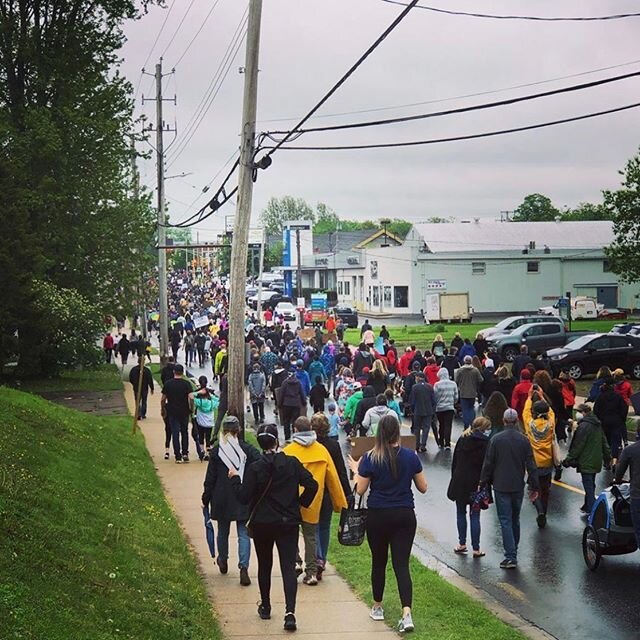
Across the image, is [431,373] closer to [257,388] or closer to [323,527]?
[257,388]

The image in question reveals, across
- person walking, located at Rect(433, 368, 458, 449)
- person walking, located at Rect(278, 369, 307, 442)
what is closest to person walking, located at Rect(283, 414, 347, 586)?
person walking, located at Rect(433, 368, 458, 449)

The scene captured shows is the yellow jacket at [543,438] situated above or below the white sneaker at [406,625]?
above

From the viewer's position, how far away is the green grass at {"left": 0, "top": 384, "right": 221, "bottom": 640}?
742 centimetres

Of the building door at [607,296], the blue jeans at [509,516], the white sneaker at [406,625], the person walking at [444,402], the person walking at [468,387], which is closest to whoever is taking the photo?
the white sneaker at [406,625]

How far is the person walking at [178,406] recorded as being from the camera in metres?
19.3

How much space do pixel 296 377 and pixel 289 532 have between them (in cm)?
1432

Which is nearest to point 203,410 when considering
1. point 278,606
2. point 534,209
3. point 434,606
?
point 278,606

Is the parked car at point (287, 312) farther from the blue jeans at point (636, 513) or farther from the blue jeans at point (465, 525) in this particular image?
the blue jeans at point (636, 513)

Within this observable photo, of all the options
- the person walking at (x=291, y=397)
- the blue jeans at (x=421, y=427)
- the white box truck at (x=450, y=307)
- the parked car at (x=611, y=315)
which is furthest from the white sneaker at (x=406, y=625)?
the parked car at (x=611, y=315)

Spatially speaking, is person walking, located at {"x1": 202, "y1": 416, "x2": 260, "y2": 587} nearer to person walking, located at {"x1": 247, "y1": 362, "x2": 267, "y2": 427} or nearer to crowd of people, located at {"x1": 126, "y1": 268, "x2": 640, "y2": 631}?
crowd of people, located at {"x1": 126, "y1": 268, "x2": 640, "y2": 631}

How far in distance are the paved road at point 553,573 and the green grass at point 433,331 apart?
3435 centimetres

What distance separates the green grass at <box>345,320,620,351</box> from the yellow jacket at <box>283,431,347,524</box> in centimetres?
3971

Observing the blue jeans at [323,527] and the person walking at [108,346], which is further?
the person walking at [108,346]

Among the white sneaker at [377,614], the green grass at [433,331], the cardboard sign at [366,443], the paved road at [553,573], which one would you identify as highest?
the cardboard sign at [366,443]
